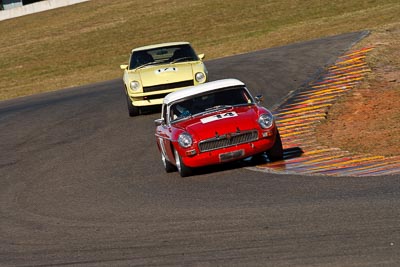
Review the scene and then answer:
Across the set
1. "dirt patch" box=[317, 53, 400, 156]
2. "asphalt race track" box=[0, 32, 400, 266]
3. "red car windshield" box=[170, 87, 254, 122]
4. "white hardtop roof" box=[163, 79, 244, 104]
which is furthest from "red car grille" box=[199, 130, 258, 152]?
"dirt patch" box=[317, 53, 400, 156]

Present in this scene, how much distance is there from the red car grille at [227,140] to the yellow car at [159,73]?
663cm

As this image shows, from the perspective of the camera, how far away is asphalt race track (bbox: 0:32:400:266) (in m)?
8.05

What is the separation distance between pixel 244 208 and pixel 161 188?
96.2 inches

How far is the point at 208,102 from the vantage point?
1371cm

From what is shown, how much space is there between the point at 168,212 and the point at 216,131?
7.78 ft

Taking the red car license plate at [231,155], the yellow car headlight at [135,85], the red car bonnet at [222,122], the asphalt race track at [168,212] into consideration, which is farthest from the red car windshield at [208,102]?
the yellow car headlight at [135,85]

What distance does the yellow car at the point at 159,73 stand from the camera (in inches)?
756

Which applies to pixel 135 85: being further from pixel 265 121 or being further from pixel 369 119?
pixel 265 121

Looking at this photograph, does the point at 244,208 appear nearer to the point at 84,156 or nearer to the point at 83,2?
the point at 84,156

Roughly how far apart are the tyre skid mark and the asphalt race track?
54cm

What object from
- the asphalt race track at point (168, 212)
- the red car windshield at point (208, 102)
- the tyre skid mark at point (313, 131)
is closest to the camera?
the asphalt race track at point (168, 212)

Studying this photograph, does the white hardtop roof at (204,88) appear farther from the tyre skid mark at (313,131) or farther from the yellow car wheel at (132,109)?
the yellow car wheel at (132,109)

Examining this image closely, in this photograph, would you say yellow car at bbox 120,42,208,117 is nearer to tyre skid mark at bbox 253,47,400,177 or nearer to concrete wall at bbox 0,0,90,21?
tyre skid mark at bbox 253,47,400,177

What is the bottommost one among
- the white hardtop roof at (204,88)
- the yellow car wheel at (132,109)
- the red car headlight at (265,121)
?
the yellow car wheel at (132,109)
